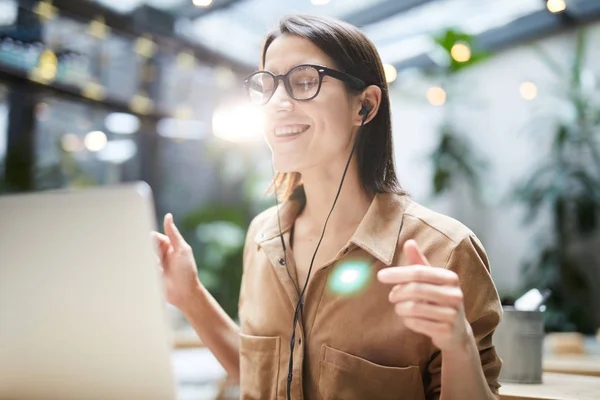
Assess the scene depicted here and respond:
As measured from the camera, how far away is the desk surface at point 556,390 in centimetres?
128

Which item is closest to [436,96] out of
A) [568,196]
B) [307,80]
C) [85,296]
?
[568,196]

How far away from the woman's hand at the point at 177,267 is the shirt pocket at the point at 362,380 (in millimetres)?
430

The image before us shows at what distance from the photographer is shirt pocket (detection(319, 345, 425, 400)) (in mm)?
1245

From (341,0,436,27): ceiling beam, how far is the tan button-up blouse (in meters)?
4.77

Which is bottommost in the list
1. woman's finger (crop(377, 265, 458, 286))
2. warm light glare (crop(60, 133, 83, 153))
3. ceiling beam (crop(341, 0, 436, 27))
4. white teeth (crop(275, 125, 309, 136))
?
woman's finger (crop(377, 265, 458, 286))

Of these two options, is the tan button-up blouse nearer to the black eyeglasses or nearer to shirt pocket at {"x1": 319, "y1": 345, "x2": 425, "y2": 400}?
shirt pocket at {"x1": 319, "y1": 345, "x2": 425, "y2": 400}

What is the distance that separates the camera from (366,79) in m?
1.42

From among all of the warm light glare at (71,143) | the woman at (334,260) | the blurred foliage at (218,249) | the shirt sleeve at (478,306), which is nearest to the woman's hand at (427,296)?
the woman at (334,260)

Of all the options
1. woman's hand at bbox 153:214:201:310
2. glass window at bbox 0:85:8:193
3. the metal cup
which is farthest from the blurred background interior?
the metal cup

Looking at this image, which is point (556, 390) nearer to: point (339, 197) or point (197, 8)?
point (339, 197)

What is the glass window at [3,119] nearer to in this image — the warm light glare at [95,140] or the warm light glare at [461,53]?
the warm light glare at [95,140]

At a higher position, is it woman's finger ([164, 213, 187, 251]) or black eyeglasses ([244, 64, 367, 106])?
black eyeglasses ([244, 64, 367, 106])

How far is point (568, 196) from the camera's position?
5.43 m

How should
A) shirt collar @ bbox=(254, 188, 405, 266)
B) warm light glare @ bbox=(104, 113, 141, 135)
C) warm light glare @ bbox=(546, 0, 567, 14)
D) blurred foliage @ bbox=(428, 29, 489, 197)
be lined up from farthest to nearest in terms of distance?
blurred foliage @ bbox=(428, 29, 489, 197) < warm light glare @ bbox=(546, 0, 567, 14) < warm light glare @ bbox=(104, 113, 141, 135) < shirt collar @ bbox=(254, 188, 405, 266)
